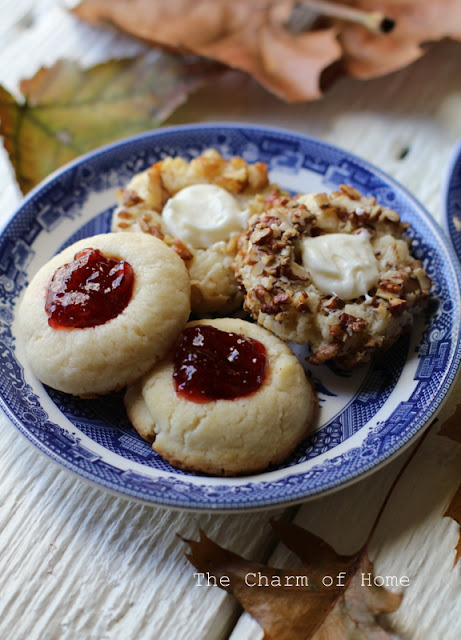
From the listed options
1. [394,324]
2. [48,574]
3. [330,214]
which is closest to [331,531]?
[394,324]

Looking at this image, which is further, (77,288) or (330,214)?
(330,214)

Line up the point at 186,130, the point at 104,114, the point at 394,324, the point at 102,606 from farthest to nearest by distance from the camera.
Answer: the point at 104,114 < the point at 186,130 < the point at 394,324 < the point at 102,606

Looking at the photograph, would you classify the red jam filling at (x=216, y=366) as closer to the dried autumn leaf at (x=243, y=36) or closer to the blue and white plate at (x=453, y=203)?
the blue and white plate at (x=453, y=203)

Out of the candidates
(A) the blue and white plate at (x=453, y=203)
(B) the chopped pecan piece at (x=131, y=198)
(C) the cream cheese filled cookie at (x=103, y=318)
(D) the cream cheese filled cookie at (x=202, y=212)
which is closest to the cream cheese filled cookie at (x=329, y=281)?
(D) the cream cheese filled cookie at (x=202, y=212)

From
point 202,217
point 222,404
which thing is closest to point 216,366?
point 222,404

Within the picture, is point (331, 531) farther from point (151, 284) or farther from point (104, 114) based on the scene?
point (104, 114)

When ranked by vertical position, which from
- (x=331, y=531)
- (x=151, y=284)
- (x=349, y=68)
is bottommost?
(x=331, y=531)
